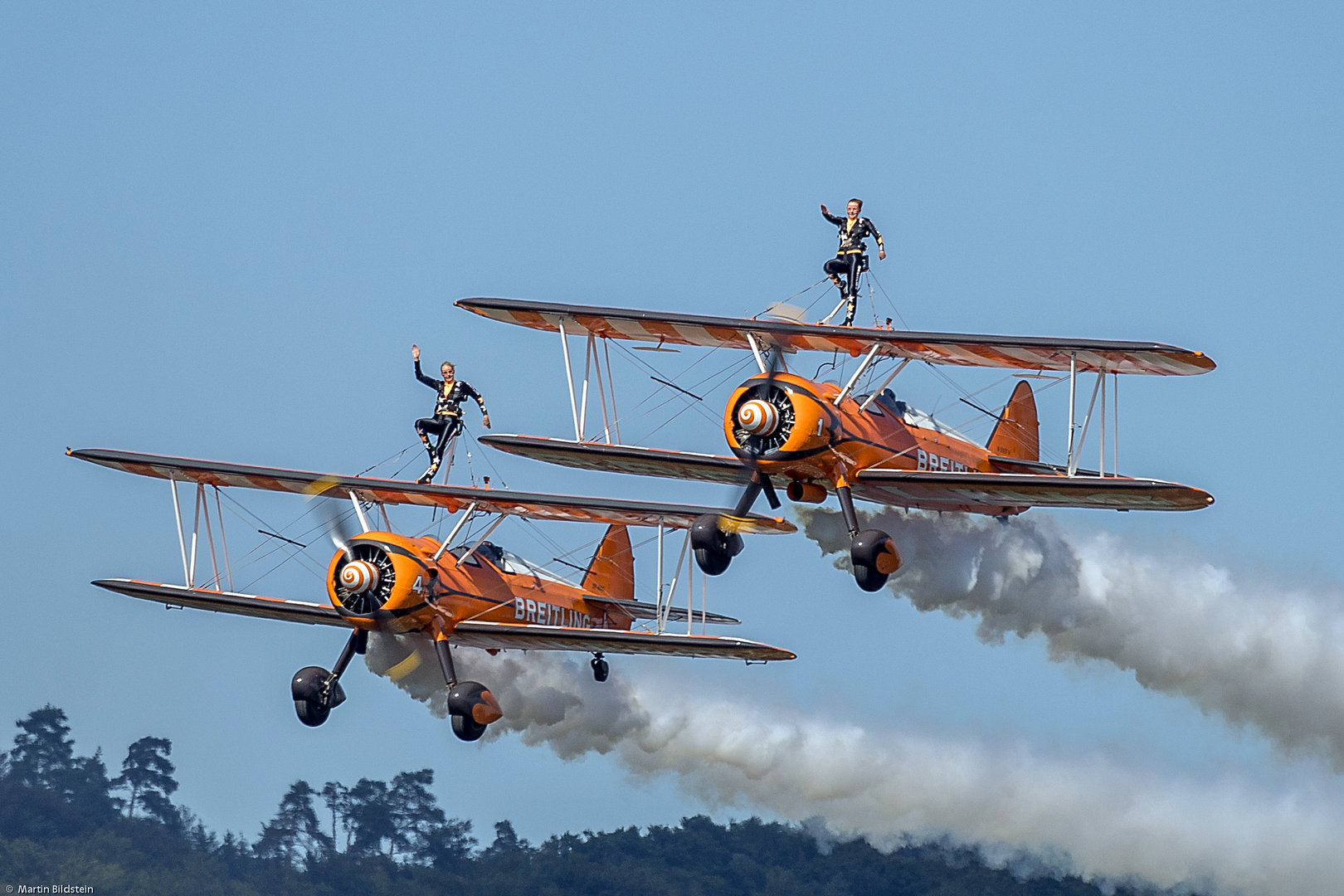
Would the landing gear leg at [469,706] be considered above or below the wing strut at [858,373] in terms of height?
below

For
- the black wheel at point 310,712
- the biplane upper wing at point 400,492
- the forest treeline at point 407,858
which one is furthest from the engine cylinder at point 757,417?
the forest treeline at point 407,858

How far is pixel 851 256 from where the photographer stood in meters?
29.4

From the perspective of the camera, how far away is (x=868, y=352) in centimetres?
2914

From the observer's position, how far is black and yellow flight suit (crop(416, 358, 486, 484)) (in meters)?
33.2

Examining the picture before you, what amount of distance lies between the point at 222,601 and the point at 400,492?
10.7 ft

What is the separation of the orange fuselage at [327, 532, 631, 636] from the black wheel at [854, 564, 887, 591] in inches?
273

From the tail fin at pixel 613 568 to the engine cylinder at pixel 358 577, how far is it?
562 cm

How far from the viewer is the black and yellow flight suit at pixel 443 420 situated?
33.2 m

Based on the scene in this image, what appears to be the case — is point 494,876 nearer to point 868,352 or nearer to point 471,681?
point 471,681

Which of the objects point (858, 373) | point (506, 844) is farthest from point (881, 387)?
point (506, 844)

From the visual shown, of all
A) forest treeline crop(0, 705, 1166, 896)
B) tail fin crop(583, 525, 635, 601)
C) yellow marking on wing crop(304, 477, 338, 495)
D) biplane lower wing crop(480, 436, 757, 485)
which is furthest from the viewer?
forest treeline crop(0, 705, 1166, 896)

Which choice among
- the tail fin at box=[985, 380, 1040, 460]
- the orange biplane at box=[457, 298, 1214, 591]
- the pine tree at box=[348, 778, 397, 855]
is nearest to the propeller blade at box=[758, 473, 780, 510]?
the orange biplane at box=[457, 298, 1214, 591]

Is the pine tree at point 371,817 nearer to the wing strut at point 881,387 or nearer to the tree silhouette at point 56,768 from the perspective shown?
the tree silhouette at point 56,768

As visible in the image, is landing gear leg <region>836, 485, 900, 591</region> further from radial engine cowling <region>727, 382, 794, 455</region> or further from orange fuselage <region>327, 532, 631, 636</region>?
orange fuselage <region>327, 532, 631, 636</region>
